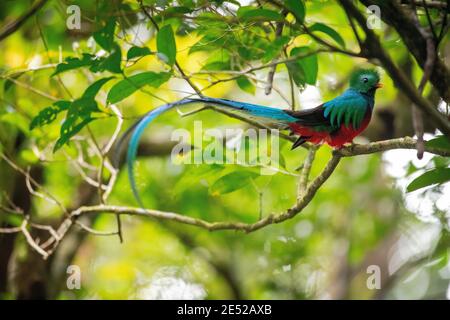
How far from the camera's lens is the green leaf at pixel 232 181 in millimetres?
2449

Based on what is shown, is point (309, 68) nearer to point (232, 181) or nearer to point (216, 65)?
point (216, 65)

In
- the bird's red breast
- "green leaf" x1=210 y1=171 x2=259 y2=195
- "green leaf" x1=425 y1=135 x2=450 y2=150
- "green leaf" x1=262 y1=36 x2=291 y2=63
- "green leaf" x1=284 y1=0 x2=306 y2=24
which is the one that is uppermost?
"green leaf" x1=284 y1=0 x2=306 y2=24

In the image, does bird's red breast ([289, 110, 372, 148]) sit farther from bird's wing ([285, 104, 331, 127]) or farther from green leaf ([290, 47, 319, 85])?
green leaf ([290, 47, 319, 85])

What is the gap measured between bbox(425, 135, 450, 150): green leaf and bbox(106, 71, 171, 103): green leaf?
33.5 inches

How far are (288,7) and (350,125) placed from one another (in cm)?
58

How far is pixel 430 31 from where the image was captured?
5.61ft

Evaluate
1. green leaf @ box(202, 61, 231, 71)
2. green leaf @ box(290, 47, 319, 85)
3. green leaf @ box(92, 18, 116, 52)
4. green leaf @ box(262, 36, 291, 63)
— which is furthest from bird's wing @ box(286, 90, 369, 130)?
green leaf @ box(92, 18, 116, 52)

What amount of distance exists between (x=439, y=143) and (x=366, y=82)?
0.52m

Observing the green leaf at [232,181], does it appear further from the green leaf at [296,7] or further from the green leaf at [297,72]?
the green leaf at [296,7]

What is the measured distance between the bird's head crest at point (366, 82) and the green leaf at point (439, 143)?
470mm

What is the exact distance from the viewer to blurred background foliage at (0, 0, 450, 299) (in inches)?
121

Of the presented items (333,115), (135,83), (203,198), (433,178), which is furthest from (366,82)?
(203,198)

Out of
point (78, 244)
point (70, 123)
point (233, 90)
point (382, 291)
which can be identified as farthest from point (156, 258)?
point (70, 123)

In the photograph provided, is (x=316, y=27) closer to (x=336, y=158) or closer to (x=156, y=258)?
(x=336, y=158)
